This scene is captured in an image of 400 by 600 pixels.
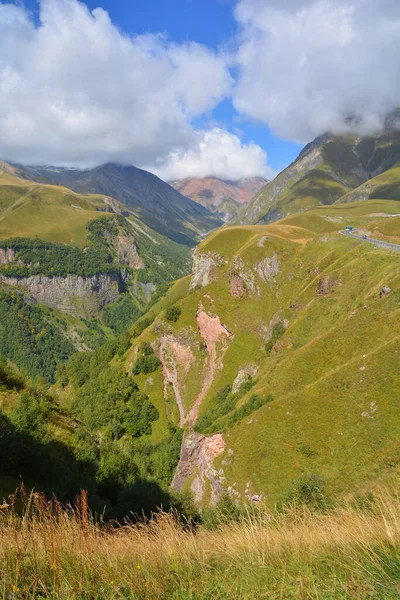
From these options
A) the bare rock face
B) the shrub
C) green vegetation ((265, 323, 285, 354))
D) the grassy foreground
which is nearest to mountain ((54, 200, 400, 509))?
the shrub

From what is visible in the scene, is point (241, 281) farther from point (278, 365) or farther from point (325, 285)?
point (278, 365)

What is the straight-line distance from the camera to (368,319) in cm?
4612

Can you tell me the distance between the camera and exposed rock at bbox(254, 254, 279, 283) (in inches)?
3388

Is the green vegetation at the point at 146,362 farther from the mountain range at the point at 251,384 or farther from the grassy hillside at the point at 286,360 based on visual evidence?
the grassy hillside at the point at 286,360

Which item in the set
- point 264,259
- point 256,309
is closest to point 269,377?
point 256,309

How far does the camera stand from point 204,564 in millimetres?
5621

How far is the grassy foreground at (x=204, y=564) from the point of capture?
4578 mm

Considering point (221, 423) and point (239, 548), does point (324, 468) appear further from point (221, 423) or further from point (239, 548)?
point (239, 548)

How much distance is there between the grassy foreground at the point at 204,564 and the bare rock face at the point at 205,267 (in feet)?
295

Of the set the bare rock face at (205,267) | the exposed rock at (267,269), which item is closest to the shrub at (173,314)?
the bare rock face at (205,267)

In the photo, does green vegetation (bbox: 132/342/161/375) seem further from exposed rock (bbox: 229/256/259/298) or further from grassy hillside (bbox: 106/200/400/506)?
exposed rock (bbox: 229/256/259/298)

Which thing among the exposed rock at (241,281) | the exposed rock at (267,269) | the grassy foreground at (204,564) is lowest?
the grassy foreground at (204,564)

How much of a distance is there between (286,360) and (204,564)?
4934 cm

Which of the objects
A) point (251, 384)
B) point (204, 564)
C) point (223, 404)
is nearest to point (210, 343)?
point (223, 404)
